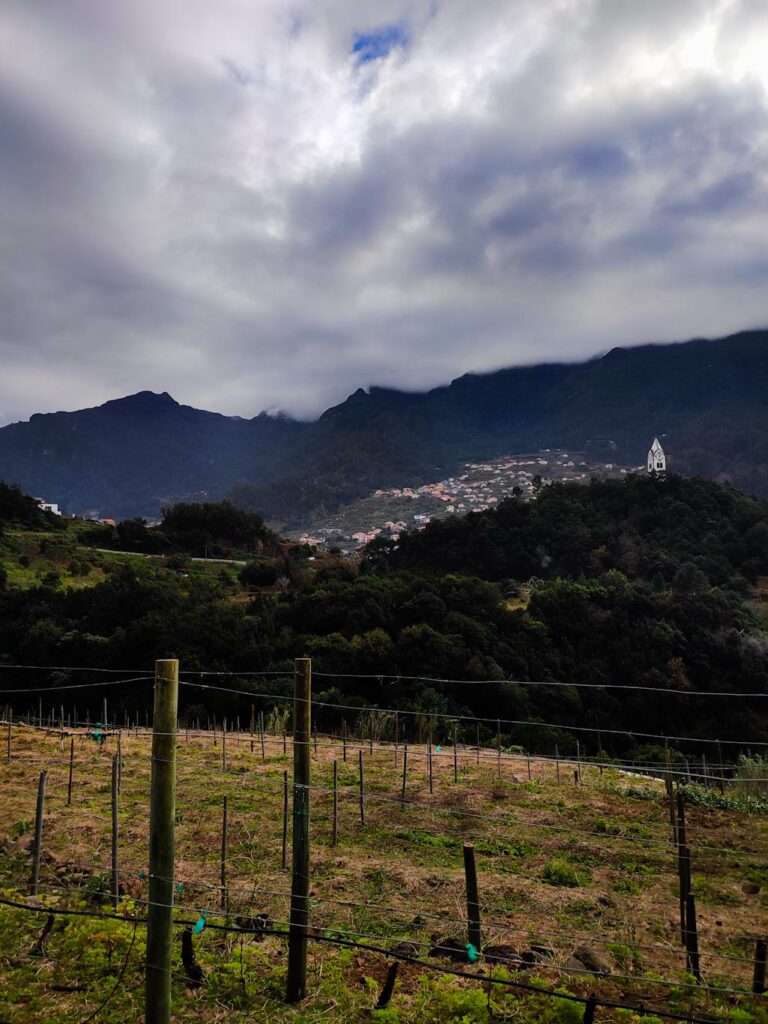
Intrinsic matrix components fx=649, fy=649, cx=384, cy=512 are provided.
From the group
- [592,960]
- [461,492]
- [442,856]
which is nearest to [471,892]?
[592,960]

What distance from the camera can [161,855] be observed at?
4172 millimetres

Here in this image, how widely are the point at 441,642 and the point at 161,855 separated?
30.3 meters

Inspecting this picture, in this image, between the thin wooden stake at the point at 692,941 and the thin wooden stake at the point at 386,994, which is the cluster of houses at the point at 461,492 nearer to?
the thin wooden stake at the point at 692,941

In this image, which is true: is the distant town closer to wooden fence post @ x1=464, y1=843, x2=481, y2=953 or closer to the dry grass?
the dry grass

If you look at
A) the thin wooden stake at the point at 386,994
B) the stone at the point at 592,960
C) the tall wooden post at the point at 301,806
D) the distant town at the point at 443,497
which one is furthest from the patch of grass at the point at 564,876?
the distant town at the point at 443,497

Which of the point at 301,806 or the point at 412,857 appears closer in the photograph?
the point at 301,806

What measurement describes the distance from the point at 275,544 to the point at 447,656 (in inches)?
1698

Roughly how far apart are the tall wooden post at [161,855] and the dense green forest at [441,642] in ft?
73.4

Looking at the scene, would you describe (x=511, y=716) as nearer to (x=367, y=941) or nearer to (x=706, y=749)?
(x=706, y=749)

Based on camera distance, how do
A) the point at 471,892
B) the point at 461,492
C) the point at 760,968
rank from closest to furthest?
1. the point at 760,968
2. the point at 471,892
3. the point at 461,492

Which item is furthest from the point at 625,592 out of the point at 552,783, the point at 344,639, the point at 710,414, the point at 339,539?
the point at 710,414

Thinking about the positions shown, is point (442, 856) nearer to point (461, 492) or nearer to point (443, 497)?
point (443, 497)

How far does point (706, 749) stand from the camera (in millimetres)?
31125

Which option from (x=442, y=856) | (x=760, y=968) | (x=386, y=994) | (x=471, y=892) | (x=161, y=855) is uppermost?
(x=161, y=855)
